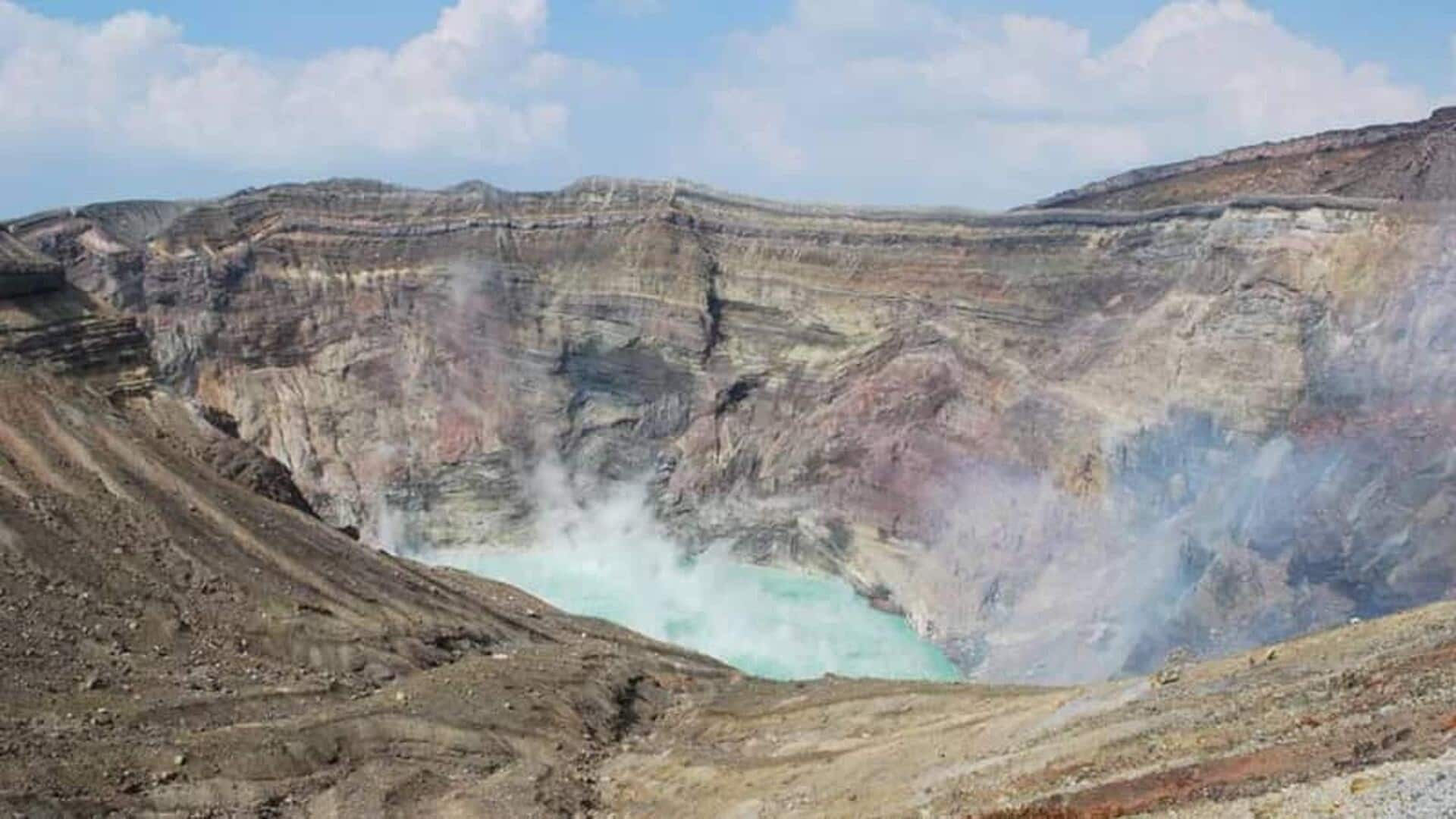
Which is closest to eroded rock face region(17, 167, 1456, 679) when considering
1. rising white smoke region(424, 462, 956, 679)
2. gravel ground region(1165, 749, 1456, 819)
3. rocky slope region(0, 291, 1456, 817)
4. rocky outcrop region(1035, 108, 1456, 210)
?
rising white smoke region(424, 462, 956, 679)

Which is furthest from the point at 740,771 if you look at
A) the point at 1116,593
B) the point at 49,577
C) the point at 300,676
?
the point at 1116,593

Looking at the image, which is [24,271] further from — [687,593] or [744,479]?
[744,479]

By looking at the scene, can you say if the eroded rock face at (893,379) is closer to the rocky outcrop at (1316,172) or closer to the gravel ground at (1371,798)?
the rocky outcrop at (1316,172)

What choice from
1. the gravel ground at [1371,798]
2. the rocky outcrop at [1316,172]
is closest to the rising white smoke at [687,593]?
the rocky outcrop at [1316,172]

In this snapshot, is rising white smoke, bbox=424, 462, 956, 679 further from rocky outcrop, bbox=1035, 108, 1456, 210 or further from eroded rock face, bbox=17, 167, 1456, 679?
rocky outcrop, bbox=1035, 108, 1456, 210

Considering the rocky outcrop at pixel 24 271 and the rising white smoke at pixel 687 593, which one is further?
the rising white smoke at pixel 687 593

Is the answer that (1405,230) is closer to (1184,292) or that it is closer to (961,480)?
(1184,292)
